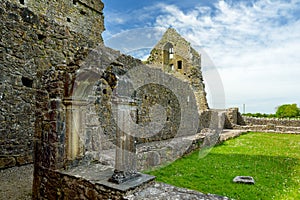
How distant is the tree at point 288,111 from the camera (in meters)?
29.3

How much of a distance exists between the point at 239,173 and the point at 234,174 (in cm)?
22

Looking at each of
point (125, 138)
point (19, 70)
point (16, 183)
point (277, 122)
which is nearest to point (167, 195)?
point (125, 138)


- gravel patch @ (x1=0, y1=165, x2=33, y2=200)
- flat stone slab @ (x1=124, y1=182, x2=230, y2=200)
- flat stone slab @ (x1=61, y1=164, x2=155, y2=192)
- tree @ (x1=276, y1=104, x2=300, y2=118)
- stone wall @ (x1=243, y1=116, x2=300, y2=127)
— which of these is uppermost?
tree @ (x1=276, y1=104, x2=300, y2=118)

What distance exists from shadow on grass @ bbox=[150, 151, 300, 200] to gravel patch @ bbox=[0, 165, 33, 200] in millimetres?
2823

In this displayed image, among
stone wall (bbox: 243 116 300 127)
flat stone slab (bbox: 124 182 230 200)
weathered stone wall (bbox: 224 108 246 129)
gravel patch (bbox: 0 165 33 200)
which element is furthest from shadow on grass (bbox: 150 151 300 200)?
stone wall (bbox: 243 116 300 127)

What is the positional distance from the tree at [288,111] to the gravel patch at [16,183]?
31540 mm

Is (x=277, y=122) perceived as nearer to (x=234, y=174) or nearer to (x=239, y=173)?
(x=239, y=173)

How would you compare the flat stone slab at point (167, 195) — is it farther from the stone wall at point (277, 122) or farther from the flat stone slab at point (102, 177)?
the stone wall at point (277, 122)

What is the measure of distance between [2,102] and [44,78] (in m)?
2.41

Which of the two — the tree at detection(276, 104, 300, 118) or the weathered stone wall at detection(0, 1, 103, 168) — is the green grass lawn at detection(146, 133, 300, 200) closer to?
the weathered stone wall at detection(0, 1, 103, 168)

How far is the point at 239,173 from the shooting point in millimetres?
5984

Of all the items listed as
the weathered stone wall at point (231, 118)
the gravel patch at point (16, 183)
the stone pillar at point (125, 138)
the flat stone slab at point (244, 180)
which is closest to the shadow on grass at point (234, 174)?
the flat stone slab at point (244, 180)

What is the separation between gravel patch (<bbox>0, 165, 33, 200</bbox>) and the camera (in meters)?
3.94

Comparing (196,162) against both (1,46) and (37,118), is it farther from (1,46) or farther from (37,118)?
(1,46)
